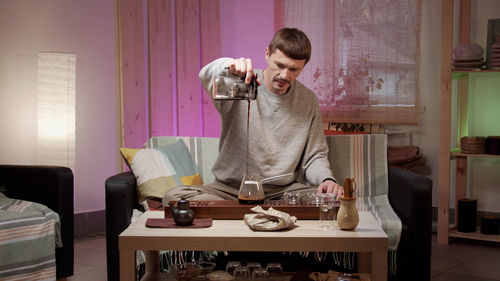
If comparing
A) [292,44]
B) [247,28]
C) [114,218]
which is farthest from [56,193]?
[247,28]

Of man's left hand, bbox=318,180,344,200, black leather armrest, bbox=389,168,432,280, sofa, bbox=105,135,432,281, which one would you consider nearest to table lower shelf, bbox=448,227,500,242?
sofa, bbox=105,135,432,281

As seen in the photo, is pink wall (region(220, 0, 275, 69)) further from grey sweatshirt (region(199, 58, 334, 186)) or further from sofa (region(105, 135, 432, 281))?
sofa (region(105, 135, 432, 281))

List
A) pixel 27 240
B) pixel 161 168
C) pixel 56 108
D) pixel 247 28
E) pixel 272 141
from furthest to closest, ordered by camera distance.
A: pixel 247 28 → pixel 56 108 → pixel 161 168 → pixel 272 141 → pixel 27 240

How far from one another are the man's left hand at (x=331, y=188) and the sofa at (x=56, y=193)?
4.26ft

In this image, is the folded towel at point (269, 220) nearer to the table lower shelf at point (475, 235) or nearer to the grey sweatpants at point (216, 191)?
the grey sweatpants at point (216, 191)

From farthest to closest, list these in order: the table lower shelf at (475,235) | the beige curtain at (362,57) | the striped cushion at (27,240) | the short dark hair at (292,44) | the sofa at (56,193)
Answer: the beige curtain at (362,57), the table lower shelf at (475,235), the sofa at (56,193), the short dark hair at (292,44), the striped cushion at (27,240)

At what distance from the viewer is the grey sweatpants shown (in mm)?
2264

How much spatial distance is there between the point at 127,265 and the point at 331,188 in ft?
3.00

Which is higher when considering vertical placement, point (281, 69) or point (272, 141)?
point (281, 69)

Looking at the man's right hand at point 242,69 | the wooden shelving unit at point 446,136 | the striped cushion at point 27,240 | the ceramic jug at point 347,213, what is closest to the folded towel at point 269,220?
the ceramic jug at point 347,213

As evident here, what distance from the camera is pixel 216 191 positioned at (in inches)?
98.1

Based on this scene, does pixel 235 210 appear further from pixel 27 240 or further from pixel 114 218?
pixel 27 240

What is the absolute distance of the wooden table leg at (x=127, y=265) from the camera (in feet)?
5.74

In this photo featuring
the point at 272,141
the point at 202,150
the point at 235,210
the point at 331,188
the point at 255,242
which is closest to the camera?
the point at 255,242
